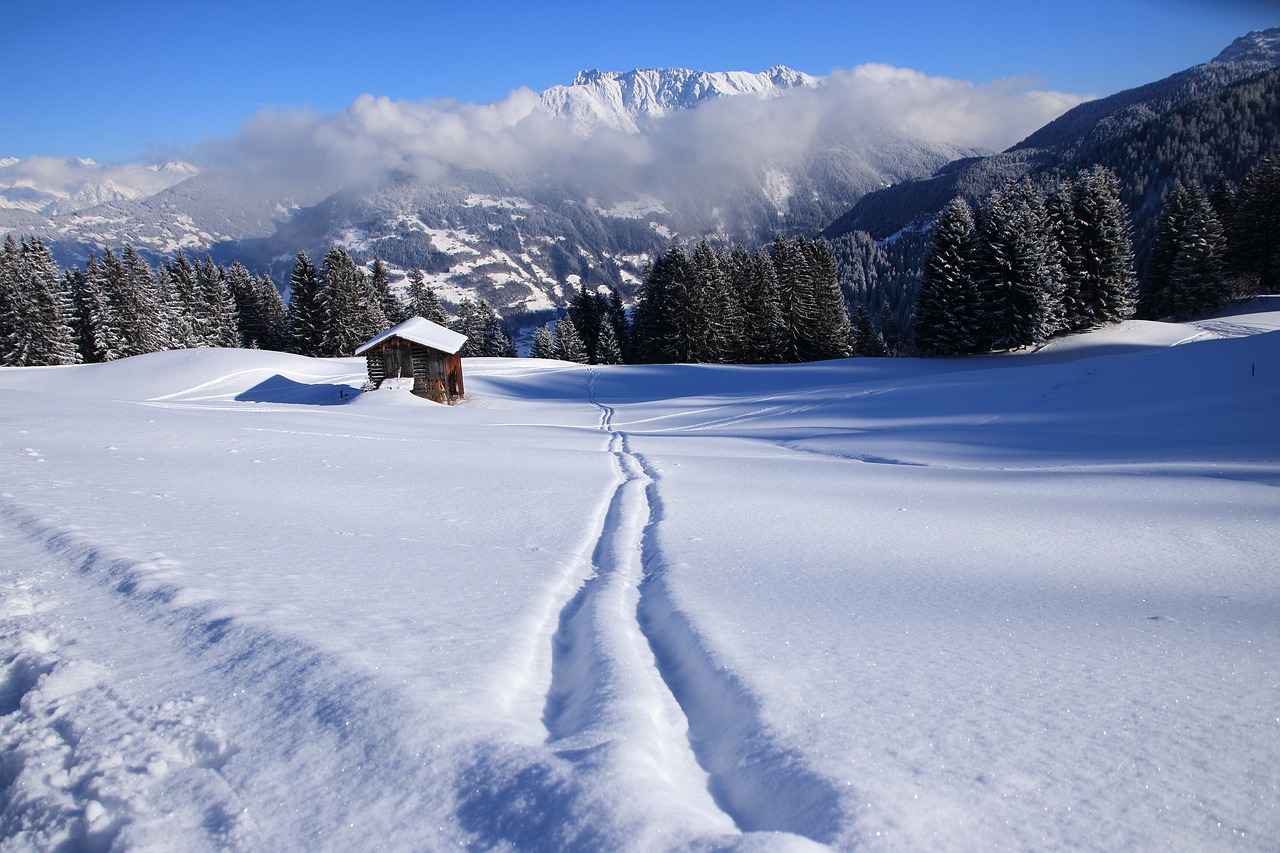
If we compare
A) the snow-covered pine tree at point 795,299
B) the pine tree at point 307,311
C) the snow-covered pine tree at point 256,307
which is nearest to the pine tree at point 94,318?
the pine tree at point 307,311

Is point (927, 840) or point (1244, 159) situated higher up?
point (1244, 159)

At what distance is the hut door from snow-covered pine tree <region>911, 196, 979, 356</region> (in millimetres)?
28526

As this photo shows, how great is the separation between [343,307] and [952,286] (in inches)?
1618

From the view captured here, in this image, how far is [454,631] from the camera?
305 centimetres

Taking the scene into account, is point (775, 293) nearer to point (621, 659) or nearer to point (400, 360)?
point (400, 360)

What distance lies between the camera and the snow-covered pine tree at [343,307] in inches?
1731

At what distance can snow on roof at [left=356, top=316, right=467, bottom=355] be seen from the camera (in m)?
27.0

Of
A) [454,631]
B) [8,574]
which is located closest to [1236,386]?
[454,631]

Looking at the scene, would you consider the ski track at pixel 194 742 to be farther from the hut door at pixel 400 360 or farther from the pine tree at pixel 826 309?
the pine tree at pixel 826 309

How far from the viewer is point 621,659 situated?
2857mm

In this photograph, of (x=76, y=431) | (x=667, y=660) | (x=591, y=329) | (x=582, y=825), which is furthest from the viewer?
(x=591, y=329)

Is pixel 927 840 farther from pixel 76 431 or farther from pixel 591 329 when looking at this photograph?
pixel 591 329

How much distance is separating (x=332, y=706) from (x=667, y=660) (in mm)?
1489

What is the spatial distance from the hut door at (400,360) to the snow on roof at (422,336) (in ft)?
2.28
